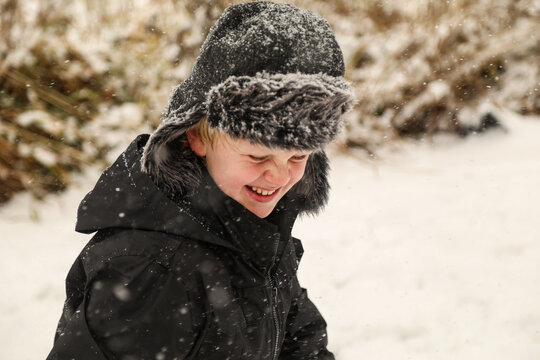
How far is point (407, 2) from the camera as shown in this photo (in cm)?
403

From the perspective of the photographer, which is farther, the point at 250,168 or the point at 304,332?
the point at 304,332

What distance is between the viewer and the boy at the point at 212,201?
111 centimetres

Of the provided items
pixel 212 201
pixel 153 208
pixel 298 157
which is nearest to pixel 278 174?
pixel 298 157

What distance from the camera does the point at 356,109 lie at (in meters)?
4.16

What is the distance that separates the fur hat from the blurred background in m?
1.75

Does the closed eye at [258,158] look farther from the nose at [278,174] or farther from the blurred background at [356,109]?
the blurred background at [356,109]

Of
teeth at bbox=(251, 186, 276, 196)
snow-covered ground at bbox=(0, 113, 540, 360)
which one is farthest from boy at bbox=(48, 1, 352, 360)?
snow-covered ground at bbox=(0, 113, 540, 360)

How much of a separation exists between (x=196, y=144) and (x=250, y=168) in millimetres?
164

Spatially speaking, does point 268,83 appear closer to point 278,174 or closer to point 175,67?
point 278,174

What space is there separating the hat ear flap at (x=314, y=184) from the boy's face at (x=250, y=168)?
27 centimetres

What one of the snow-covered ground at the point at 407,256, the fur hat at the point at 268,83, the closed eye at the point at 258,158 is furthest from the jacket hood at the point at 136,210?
the snow-covered ground at the point at 407,256

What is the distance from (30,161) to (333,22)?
241 centimetres

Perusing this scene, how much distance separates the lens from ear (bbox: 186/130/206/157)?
1303mm

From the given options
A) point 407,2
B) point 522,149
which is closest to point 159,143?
point 407,2
